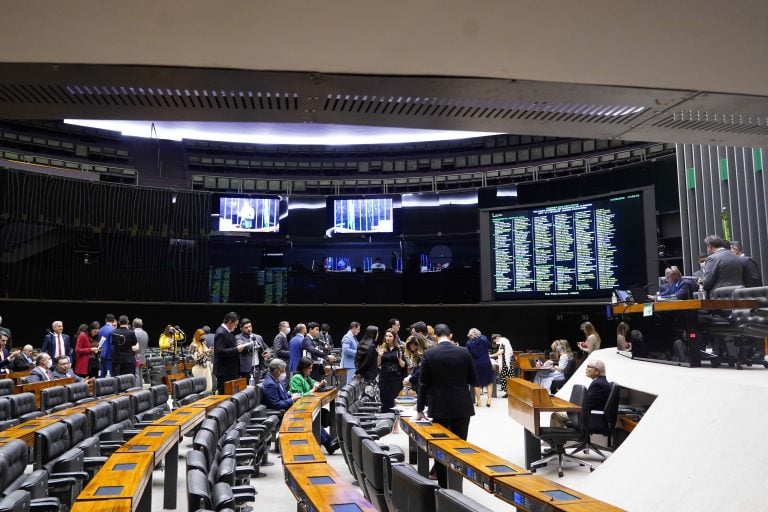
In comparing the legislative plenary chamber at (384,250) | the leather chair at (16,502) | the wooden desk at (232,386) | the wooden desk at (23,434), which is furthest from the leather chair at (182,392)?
the leather chair at (16,502)

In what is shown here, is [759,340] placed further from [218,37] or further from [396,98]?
[218,37]

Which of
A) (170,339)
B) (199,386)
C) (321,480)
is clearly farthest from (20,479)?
(170,339)

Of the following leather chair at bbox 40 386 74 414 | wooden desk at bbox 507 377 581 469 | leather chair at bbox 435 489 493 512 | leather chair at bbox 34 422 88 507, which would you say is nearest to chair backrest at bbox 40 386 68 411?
leather chair at bbox 40 386 74 414

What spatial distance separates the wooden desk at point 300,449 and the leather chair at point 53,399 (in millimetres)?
3364

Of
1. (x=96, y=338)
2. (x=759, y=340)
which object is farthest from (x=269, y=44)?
(x=96, y=338)

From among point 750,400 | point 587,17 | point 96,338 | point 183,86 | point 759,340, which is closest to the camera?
point 587,17

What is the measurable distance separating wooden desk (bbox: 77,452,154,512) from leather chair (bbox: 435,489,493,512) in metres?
1.49

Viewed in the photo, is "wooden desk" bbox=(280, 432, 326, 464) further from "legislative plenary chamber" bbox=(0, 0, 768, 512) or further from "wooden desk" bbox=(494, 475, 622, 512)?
"wooden desk" bbox=(494, 475, 622, 512)

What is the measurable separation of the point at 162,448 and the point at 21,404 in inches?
102

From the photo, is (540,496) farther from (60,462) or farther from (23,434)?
(23,434)

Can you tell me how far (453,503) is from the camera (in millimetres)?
2273

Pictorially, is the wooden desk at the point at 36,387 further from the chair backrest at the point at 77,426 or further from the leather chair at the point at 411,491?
the leather chair at the point at 411,491

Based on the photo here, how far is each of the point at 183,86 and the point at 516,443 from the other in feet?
21.8

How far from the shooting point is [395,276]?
1655 cm
